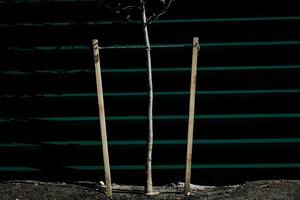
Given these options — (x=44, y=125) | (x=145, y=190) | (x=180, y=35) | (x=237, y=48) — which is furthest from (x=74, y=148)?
(x=237, y=48)

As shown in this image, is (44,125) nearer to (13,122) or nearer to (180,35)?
(13,122)

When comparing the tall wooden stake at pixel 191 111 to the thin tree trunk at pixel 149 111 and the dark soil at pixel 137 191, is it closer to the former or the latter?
the dark soil at pixel 137 191

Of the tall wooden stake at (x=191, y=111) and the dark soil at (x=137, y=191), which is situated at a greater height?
the tall wooden stake at (x=191, y=111)

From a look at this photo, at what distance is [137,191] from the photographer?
17.4 ft

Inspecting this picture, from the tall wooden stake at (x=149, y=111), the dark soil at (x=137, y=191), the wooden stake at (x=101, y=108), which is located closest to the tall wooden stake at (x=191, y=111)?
the dark soil at (x=137, y=191)

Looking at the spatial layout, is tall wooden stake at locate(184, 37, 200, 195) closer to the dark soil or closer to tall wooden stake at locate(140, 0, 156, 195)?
the dark soil

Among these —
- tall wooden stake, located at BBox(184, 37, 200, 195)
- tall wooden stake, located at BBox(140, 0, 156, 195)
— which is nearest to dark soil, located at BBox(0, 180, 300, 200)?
tall wooden stake, located at BBox(140, 0, 156, 195)

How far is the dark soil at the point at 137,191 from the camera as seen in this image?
193 inches

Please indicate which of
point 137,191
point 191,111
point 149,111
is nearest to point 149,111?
point 149,111

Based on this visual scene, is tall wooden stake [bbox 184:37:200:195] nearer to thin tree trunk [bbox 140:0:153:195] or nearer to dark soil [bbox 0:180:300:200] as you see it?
dark soil [bbox 0:180:300:200]

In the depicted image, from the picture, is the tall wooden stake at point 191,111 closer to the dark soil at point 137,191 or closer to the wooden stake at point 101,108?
the dark soil at point 137,191

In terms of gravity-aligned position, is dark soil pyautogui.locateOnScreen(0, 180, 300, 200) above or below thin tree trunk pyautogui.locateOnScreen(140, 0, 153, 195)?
below

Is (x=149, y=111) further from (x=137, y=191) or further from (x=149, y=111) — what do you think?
(x=137, y=191)

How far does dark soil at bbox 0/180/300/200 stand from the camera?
489 centimetres
